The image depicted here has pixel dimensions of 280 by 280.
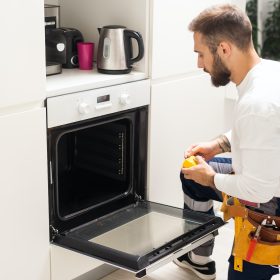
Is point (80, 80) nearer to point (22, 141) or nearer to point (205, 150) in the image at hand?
point (22, 141)

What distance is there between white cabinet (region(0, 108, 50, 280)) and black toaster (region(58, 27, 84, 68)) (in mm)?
526

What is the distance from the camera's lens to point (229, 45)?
2068 millimetres

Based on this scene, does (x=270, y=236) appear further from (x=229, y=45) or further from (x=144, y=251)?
(x=229, y=45)

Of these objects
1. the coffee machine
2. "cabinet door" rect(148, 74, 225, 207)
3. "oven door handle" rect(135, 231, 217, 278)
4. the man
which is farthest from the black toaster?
"oven door handle" rect(135, 231, 217, 278)

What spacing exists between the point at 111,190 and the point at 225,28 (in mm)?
929

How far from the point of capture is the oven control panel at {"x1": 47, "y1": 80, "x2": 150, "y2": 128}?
6.93 feet

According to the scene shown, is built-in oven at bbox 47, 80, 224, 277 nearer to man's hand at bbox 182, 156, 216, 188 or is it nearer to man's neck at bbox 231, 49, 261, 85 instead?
man's hand at bbox 182, 156, 216, 188

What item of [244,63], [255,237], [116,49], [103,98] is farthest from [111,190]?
[244,63]

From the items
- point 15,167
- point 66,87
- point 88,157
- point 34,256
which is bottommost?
point 34,256

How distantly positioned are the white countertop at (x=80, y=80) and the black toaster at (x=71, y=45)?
39mm

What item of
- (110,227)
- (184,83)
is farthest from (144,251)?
(184,83)

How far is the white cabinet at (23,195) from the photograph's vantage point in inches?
77.8

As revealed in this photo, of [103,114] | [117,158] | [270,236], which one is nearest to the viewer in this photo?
[270,236]

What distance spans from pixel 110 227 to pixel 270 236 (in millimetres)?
616
